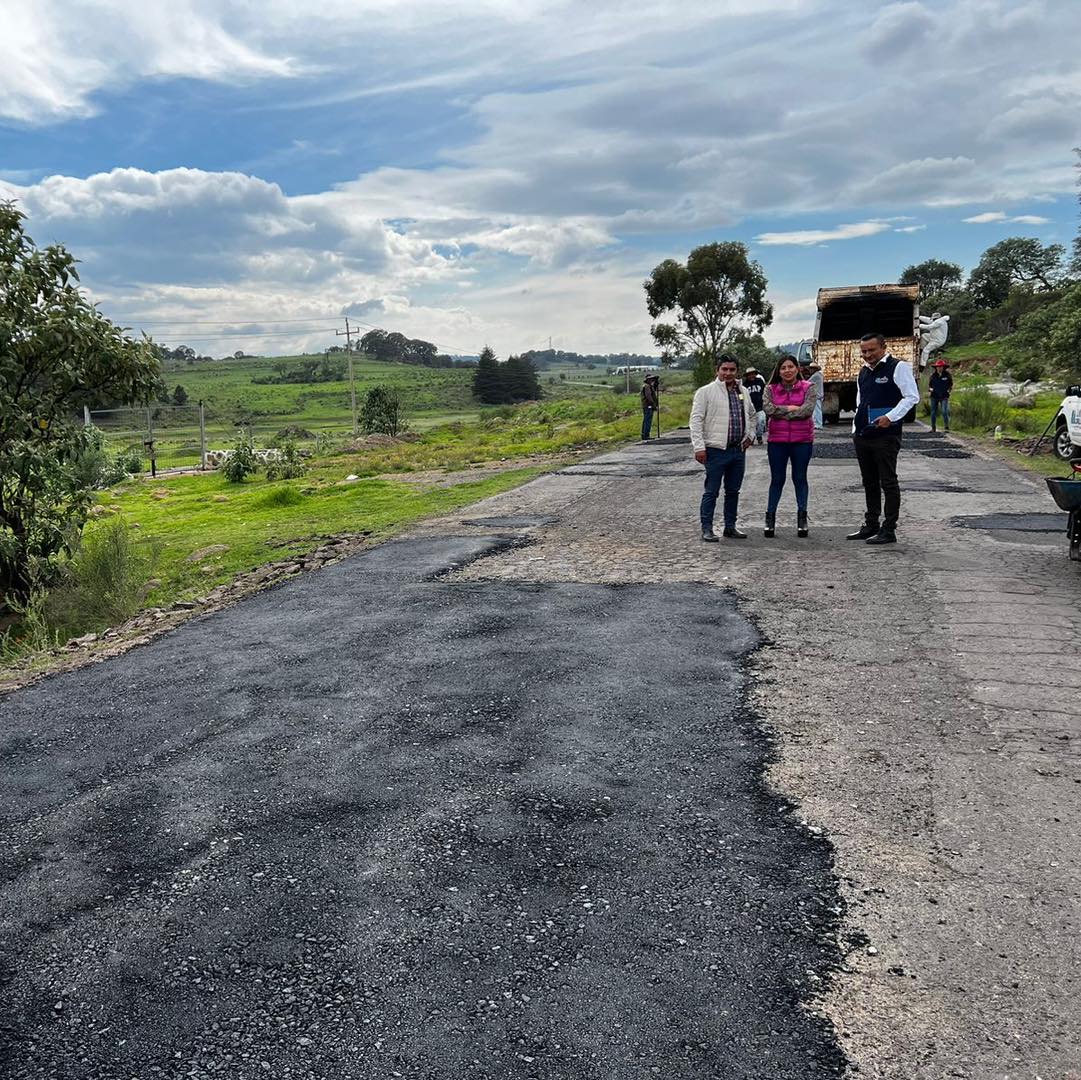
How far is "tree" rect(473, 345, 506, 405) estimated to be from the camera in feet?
304

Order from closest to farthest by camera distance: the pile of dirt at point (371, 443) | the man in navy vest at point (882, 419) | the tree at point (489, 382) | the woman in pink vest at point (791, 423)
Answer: the man in navy vest at point (882, 419) < the woman in pink vest at point (791, 423) < the pile of dirt at point (371, 443) < the tree at point (489, 382)

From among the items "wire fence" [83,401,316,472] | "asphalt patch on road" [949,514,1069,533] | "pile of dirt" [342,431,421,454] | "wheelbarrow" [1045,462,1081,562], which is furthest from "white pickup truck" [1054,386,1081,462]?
"pile of dirt" [342,431,421,454]

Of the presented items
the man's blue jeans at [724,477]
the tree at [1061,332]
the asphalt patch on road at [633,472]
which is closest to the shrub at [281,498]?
the asphalt patch on road at [633,472]

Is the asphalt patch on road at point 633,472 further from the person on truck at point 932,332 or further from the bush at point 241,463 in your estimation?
the person on truck at point 932,332

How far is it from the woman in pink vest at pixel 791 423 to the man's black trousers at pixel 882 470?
1.75 feet

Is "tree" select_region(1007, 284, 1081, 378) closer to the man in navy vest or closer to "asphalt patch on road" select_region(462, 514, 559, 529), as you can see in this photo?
the man in navy vest

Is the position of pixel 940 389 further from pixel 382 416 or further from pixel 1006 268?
pixel 1006 268

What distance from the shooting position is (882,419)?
338 inches

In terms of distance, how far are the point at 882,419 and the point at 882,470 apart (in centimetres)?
56

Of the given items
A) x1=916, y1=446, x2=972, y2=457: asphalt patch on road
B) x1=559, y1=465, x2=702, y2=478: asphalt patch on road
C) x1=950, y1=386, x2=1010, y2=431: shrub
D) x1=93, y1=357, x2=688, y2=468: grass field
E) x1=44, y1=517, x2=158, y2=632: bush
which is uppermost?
x1=93, y1=357, x2=688, y2=468: grass field

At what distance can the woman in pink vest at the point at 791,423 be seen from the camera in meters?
9.12

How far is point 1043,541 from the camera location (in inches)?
354

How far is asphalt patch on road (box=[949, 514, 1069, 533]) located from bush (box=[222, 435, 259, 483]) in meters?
19.7

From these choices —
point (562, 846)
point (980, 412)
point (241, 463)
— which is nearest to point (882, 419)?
point (562, 846)
